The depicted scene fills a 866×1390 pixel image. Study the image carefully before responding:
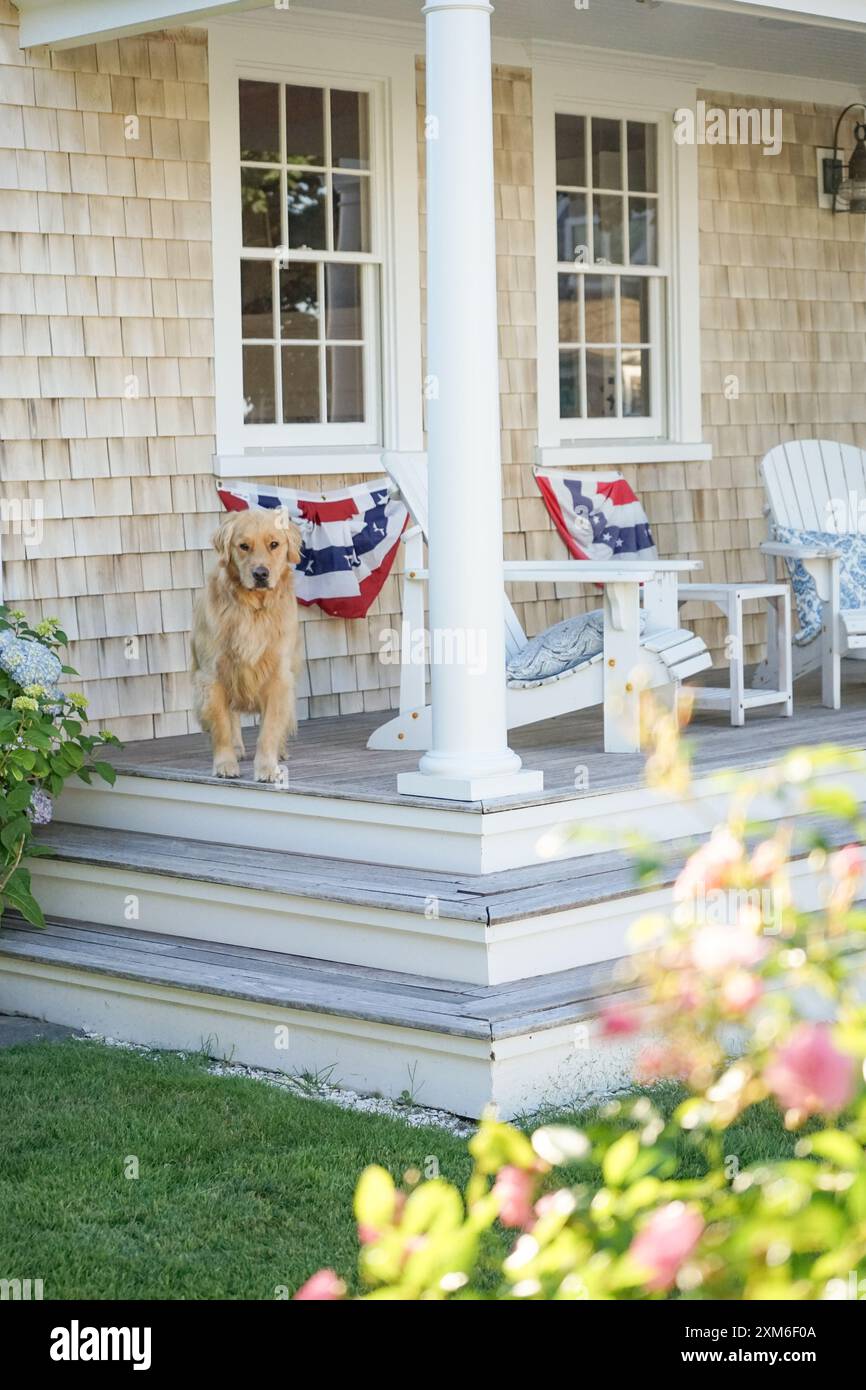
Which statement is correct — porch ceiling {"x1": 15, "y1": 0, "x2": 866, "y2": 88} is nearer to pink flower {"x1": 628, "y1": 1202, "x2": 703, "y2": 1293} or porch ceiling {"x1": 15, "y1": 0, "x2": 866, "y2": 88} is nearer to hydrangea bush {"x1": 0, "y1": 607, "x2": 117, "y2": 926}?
hydrangea bush {"x1": 0, "y1": 607, "x2": 117, "y2": 926}

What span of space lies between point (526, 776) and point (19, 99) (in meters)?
2.79

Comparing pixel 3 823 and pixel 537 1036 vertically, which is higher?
pixel 3 823

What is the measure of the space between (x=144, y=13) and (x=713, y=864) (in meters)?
4.54

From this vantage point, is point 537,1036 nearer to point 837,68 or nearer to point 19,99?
point 19,99

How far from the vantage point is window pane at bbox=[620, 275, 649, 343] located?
23.9ft

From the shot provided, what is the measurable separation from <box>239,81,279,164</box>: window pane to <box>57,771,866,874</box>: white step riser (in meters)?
2.41

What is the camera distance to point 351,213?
251 inches

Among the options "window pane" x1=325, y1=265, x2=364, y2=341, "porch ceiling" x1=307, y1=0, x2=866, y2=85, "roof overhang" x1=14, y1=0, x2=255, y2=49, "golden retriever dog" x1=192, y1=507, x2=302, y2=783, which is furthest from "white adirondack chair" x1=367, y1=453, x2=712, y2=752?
"porch ceiling" x1=307, y1=0, x2=866, y2=85

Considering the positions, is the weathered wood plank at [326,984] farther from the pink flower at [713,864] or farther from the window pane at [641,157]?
the window pane at [641,157]

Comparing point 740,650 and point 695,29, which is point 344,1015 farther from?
point 695,29

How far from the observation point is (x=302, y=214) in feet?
20.4

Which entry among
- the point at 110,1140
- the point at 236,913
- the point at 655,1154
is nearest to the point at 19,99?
the point at 236,913

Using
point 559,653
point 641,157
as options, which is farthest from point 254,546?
point 641,157

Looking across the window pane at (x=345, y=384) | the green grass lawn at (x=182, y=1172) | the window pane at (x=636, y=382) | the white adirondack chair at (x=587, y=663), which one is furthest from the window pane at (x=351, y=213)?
the green grass lawn at (x=182, y=1172)
